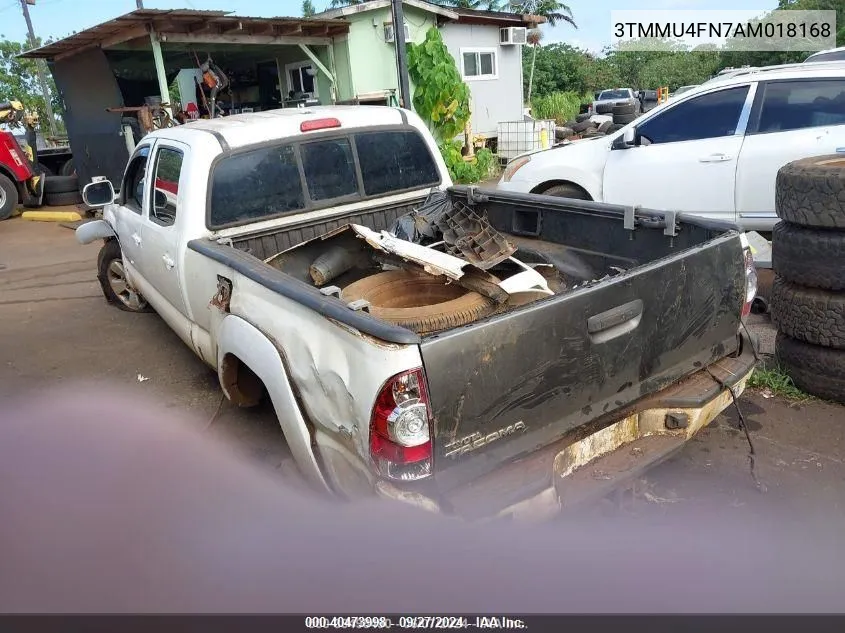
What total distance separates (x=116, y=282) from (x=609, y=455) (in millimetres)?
5557

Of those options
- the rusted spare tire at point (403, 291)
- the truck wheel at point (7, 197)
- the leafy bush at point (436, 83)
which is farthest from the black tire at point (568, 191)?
the truck wheel at point (7, 197)

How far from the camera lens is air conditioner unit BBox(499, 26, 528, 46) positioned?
57.1 ft

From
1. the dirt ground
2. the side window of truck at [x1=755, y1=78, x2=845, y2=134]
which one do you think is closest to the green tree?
the dirt ground

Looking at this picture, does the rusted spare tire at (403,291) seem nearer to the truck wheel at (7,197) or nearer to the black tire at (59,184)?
the truck wheel at (7,197)

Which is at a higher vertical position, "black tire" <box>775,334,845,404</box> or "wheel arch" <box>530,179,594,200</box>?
"wheel arch" <box>530,179,594,200</box>

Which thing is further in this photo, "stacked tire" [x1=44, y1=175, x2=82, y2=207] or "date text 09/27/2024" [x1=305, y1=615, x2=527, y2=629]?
"stacked tire" [x1=44, y1=175, x2=82, y2=207]

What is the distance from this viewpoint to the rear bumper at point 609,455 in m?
2.19

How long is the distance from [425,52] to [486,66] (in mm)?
3293

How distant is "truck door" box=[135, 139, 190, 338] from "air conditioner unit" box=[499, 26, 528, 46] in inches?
587

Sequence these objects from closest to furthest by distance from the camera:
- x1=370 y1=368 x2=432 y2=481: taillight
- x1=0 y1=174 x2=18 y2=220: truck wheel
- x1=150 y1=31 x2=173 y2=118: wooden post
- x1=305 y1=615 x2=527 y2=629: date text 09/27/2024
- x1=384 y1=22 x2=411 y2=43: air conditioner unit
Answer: x1=305 y1=615 x2=527 y2=629: date text 09/27/2024
x1=370 y1=368 x2=432 y2=481: taillight
x1=150 y1=31 x2=173 y2=118: wooden post
x1=0 y1=174 x2=18 y2=220: truck wheel
x1=384 y1=22 x2=411 y2=43: air conditioner unit

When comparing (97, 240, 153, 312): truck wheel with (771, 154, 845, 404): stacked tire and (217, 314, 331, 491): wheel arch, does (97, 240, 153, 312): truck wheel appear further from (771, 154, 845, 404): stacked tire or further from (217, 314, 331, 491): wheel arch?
(771, 154, 845, 404): stacked tire

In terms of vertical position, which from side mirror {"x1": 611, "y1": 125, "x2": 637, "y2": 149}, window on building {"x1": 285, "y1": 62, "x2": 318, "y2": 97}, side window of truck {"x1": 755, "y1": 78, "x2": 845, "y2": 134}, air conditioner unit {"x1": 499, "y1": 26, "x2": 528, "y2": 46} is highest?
air conditioner unit {"x1": 499, "y1": 26, "x2": 528, "y2": 46}

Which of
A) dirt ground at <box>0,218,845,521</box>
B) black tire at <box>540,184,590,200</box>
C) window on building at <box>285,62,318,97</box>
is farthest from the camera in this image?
window on building at <box>285,62,318,97</box>

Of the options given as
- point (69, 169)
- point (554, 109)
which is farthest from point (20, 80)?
point (554, 109)
